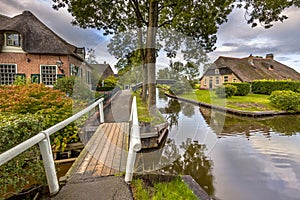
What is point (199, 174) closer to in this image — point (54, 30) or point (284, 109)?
point (284, 109)

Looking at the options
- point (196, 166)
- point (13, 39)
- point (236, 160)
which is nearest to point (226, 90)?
point (236, 160)

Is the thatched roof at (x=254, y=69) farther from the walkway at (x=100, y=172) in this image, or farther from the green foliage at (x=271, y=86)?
the walkway at (x=100, y=172)

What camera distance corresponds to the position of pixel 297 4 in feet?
18.2

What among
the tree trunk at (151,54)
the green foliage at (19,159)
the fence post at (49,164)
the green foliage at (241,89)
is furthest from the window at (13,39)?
the green foliage at (241,89)

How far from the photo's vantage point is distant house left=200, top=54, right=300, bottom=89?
2262 cm

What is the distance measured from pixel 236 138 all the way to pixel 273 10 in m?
4.58

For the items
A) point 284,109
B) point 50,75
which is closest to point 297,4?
point 284,109

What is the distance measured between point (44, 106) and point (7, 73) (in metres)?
10.7

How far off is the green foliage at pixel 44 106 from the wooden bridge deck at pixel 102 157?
82cm

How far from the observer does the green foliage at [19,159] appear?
1784 mm

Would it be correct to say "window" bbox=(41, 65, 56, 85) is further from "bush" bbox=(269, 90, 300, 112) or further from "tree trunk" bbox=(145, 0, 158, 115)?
"bush" bbox=(269, 90, 300, 112)

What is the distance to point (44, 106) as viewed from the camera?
478cm

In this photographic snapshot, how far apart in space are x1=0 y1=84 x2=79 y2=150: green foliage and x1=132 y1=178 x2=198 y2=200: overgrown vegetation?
316cm

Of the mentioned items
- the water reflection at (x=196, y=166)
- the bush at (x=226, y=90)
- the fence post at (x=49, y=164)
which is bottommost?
the water reflection at (x=196, y=166)
